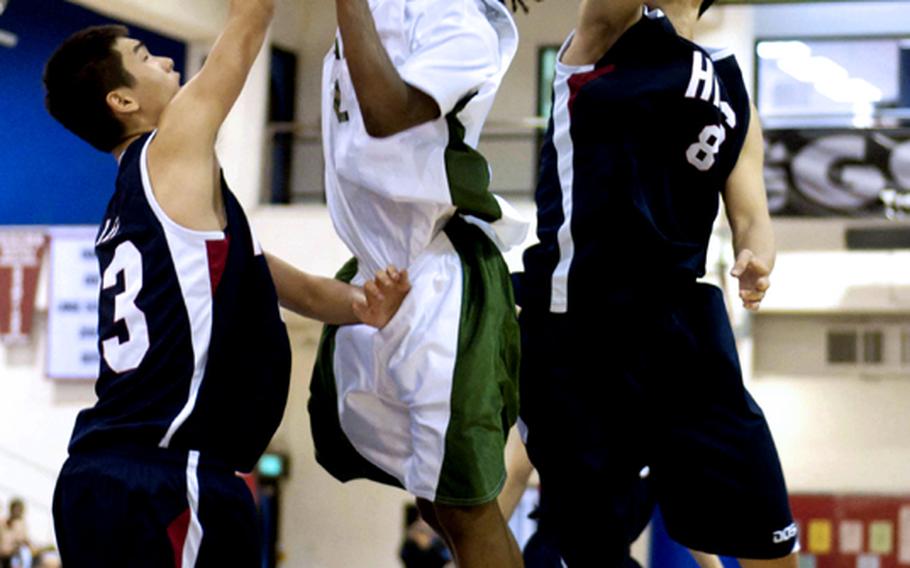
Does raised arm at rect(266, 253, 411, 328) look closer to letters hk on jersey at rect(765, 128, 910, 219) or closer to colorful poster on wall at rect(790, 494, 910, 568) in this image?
letters hk on jersey at rect(765, 128, 910, 219)

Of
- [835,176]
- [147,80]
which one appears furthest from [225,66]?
[835,176]

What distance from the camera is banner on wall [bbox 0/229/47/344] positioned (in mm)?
12930

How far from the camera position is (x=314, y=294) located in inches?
135

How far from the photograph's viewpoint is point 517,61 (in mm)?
13898

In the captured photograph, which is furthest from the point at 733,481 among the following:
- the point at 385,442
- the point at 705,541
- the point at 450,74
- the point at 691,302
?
the point at 450,74

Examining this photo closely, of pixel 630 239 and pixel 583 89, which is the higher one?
pixel 583 89

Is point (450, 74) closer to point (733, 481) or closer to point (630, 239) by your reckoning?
point (630, 239)

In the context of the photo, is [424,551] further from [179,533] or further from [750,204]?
[179,533]

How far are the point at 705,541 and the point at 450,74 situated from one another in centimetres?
126

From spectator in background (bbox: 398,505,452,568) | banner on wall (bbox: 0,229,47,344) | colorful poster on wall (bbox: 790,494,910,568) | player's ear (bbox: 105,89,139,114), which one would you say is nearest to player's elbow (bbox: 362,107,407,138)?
player's ear (bbox: 105,89,139,114)

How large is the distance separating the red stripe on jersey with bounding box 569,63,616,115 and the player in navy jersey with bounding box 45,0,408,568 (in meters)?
0.67

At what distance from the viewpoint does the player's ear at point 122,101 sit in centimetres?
322

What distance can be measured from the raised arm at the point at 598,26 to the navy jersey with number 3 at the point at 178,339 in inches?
35.8

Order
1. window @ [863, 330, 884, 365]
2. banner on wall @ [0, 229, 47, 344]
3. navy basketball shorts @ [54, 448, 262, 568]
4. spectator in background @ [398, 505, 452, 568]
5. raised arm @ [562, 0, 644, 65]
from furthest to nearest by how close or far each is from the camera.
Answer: banner on wall @ [0, 229, 47, 344] < window @ [863, 330, 884, 365] < spectator in background @ [398, 505, 452, 568] < raised arm @ [562, 0, 644, 65] < navy basketball shorts @ [54, 448, 262, 568]
